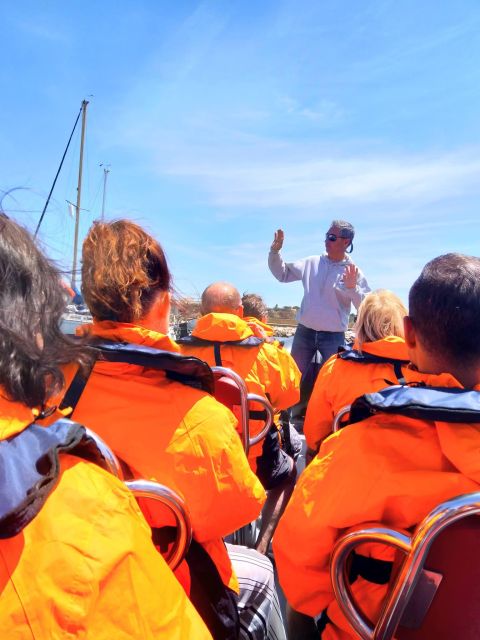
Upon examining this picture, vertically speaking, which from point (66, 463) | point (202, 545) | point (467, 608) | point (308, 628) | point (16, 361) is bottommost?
point (308, 628)

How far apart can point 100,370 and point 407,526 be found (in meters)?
0.81

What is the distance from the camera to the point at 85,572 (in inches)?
24.8

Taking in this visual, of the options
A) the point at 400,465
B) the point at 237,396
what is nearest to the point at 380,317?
the point at 237,396

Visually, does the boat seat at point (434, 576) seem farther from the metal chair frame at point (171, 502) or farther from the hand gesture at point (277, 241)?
the hand gesture at point (277, 241)

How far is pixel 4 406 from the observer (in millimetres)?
717

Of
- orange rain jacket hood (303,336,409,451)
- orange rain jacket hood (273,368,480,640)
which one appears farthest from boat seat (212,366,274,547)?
orange rain jacket hood (273,368,480,640)

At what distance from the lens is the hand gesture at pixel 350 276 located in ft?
12.8

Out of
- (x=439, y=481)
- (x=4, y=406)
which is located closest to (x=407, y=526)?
(x=439, y=481)

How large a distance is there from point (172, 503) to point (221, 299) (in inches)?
79.4

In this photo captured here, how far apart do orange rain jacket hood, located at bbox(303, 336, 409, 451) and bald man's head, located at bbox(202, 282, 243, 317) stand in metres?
0.73

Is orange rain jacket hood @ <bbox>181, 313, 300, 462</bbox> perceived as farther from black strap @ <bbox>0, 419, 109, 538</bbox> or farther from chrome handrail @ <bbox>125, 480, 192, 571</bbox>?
black strap @ <bbox>0, 419, 109, 538</bbox>

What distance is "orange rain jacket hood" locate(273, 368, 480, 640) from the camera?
3.46 ft

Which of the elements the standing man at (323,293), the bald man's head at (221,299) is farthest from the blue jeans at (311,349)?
the bald man's head at (221,299)

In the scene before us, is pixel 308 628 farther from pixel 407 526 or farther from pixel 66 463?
pixel 66 463
